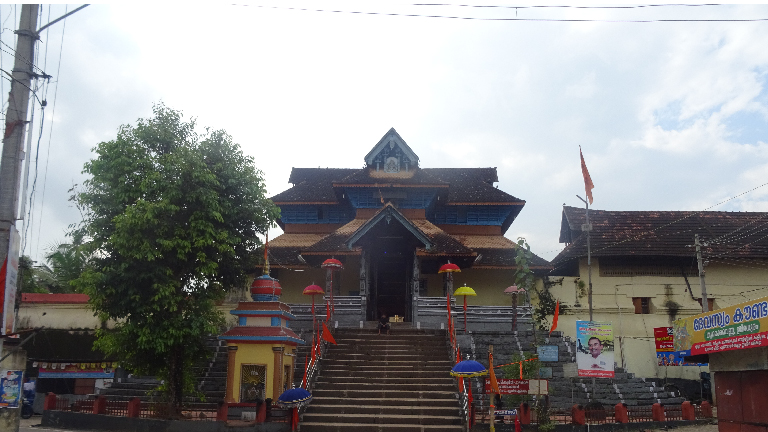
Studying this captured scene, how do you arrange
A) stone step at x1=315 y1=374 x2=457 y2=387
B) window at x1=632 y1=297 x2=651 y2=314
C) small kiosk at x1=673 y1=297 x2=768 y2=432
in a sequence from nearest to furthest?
1. small kiosk at x1=673 y1=297 x2=768 y2=432
2. stone step at x1=315 y1=374 x2=457 y2=387
3. window at x1=632 y1=297 x2=651 y2=314

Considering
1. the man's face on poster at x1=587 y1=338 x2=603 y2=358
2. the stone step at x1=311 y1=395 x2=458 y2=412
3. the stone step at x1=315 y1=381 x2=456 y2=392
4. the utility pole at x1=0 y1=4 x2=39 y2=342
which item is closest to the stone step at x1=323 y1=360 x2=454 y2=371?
the stone step at x1=315 y1=381 x2=456 y2=392

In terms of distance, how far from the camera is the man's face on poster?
654 inches

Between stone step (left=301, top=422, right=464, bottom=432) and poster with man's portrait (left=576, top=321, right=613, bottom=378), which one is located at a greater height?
poster with man's portrait (left=576, top=321, right=613, bottom=378)

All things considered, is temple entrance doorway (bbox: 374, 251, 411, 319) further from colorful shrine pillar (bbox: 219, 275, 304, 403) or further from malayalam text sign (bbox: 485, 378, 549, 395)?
malayalam text sign (bbox: 485, 378, 549, 395)

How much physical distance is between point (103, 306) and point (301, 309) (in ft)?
24.3

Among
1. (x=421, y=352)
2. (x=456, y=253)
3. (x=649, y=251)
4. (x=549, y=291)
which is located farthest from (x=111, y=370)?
(x=649, y=251)

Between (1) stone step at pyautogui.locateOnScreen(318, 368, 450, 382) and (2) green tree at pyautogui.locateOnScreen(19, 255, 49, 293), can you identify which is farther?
(2) green tree at pyautogui.locateOnScreen(19, 255, 49, 293)

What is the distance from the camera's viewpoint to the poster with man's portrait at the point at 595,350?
1656 cm

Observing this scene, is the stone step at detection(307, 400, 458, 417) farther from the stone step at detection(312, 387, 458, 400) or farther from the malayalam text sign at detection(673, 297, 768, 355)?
the malayalam text sign at detection(673, 297, 768, 355)

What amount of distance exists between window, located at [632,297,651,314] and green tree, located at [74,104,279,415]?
17.6m

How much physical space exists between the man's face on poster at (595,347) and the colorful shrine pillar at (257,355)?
8121 millimetres

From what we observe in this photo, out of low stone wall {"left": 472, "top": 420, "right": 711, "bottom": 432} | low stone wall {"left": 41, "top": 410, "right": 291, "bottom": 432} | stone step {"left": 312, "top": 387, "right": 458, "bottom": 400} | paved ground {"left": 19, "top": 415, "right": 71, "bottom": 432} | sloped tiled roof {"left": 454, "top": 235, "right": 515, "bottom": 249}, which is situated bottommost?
paved ground {"left": 19, "top": 415, "right": 71, "bottom": 432}

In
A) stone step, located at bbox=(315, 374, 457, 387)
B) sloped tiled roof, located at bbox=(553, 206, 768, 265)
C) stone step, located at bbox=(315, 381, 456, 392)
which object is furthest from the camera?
sloped tiled roof, located at bbox=(553, 206, 768, 265)

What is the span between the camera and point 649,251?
1064 inches
